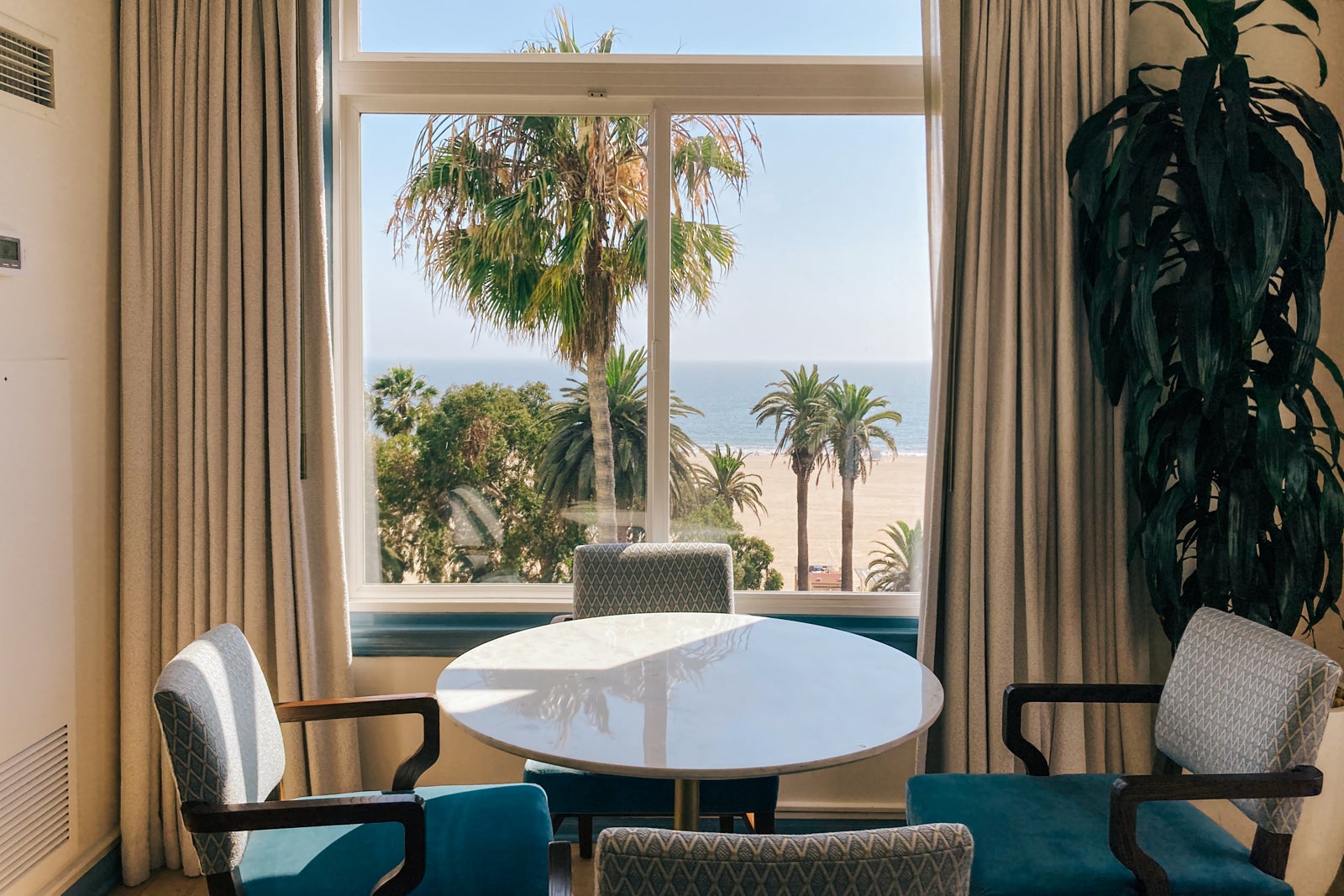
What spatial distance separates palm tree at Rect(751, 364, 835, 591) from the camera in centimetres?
302

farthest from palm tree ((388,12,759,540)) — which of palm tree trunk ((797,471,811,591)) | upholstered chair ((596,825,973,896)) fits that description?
upholstered chair ((596,825,973,896))

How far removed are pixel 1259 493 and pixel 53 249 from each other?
2.99 m

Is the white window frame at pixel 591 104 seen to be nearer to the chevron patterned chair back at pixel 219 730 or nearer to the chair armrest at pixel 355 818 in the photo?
the chevron patterned chair back at pixel 219 730

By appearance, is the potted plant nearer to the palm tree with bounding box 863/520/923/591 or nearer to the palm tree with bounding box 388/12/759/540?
the palm tree with bounding box 863/520/923/591

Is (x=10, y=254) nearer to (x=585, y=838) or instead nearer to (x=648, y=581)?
(x=648, y=581)

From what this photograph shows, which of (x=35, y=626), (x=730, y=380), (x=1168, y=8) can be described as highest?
(x=1168, y=8)

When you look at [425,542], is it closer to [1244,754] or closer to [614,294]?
[614,294]

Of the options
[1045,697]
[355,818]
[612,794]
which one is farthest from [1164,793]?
[355,818]

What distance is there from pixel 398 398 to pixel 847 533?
144 cm

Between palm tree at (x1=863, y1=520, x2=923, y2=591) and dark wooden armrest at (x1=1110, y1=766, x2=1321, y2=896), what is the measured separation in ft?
4.58

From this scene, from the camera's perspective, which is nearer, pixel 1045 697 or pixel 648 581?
pixel 1045 697

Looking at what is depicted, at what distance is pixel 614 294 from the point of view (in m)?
3.00

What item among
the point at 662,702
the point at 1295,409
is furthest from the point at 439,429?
the point at 1295,409

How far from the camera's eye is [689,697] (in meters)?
1.80
